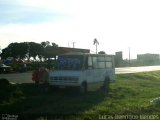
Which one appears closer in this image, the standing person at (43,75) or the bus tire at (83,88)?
the bus tire at (83,88)

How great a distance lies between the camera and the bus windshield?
909 inches

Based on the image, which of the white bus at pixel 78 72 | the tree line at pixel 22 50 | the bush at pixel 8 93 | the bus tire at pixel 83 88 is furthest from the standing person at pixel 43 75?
the tree line at pixel 22 50

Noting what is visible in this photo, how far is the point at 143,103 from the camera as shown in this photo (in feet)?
59.6

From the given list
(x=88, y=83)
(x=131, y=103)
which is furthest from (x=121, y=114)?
(x=88, y=83)

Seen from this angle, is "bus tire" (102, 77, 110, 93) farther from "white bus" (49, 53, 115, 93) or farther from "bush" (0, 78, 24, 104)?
"bush" (0, 78, 24, 104)

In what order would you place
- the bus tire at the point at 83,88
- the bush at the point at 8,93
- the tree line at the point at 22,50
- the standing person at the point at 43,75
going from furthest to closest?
the tree line at the point at 22,50
the standing person at the point at 43,75
the bus tire at the point at 83,88
the bush at the point at 8,93

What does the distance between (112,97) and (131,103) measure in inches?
149

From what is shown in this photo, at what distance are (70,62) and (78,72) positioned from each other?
3.14ft

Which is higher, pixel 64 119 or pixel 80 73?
pixel 80 73

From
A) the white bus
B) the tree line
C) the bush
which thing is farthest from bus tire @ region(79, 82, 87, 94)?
the tree line

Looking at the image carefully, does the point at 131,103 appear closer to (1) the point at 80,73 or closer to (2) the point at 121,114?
(2) the point at 121,114

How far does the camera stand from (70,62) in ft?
76.2

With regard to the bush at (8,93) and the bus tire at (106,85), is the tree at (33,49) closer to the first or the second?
the bus tire at (106,85)

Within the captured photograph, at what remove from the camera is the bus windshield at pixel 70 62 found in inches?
909
